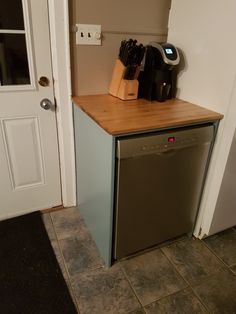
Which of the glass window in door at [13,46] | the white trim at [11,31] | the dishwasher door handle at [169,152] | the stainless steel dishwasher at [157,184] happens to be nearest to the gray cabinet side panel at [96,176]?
the stainless steel dishwasher at [157,184]

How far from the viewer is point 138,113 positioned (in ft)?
4.51

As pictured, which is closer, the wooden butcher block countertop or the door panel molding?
the wooden butcher block countertop

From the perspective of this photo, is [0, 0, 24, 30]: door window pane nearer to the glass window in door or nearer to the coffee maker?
the glass window in door

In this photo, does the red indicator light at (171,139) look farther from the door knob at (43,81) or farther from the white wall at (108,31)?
the door knob at (43,81)

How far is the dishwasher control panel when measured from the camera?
3.85 feet

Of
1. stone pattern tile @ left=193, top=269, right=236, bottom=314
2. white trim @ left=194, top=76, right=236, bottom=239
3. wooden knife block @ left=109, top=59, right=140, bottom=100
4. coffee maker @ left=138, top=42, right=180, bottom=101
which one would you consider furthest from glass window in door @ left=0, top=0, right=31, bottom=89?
stone pattern tile @ left=193, top=269, right=236, bottom=314

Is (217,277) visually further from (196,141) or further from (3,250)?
(3,250)

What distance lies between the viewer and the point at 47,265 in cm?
153

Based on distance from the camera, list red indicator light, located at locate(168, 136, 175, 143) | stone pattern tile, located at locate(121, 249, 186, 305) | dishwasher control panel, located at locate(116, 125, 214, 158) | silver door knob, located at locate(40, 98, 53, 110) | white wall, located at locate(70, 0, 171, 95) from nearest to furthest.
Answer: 1. dishwasher control panel, located at locate(116, 125, 214, 158)
2. red indicator light, located at locate(168, 136, 175, 143)
3. stone pattern tile, located at locate(121, 249, 186, 305)
4. white wall, located at locate(70, 0, 171, 95)
5. silver door knob, located at locate(40, 98, 53, 110)

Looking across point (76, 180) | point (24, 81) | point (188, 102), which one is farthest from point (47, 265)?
point (188, 102)

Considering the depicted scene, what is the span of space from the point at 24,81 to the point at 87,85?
0.41 meters

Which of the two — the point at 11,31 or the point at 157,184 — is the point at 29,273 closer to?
the point at 157,184

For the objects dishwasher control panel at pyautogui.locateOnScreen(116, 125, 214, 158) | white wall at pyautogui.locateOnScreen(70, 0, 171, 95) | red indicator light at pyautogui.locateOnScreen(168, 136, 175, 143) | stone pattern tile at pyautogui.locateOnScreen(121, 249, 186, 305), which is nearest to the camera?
dishwasher control panel at pyautogui.locateOnScreen(116, 125, 214, 158)

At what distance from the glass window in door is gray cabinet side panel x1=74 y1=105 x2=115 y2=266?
0.40 meters
